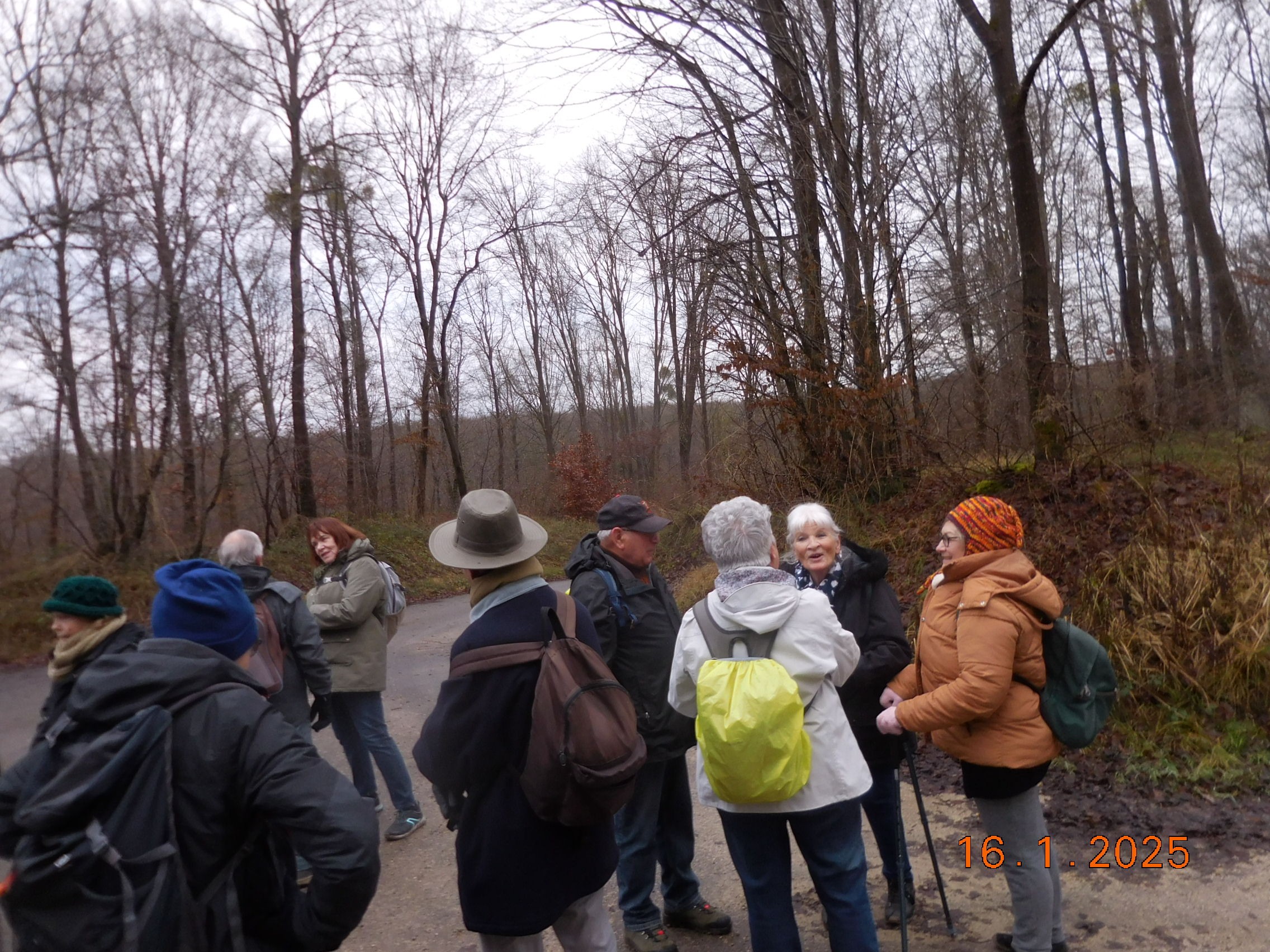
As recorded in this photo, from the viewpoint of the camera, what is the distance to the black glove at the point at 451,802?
2.72m

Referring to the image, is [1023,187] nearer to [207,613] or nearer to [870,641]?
[870,641]

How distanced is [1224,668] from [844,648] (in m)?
4.11

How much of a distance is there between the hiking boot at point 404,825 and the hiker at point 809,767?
2706mm

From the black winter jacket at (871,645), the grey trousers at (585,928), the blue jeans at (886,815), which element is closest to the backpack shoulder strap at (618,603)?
the black winter jacket at (871,645)

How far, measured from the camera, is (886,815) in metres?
3.87

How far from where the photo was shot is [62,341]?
1459 centimetres

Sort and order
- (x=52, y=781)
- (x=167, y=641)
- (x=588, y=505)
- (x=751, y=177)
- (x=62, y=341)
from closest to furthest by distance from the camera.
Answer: (x=52, y=781)
(x=167, y=641)
(x=751, y=177)
(x=62, y=341)
(x=588, y=505)

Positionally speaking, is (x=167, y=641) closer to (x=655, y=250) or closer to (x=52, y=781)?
(x=52, y=781)

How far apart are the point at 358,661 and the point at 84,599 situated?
6.76ft

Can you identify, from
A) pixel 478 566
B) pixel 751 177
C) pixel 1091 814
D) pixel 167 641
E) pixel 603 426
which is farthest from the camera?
pixel 603 426

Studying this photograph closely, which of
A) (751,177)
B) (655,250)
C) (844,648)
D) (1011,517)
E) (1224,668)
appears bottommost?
(1224,668)

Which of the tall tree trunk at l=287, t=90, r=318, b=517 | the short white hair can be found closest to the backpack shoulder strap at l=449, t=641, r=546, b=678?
the short white hair

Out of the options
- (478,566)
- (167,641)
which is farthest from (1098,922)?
(167,641)
